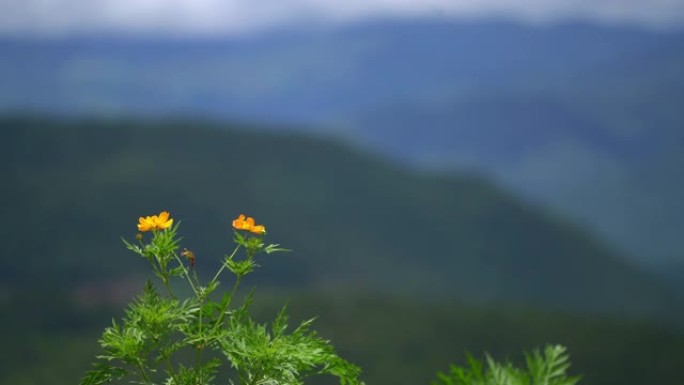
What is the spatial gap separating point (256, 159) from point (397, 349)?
441 inches

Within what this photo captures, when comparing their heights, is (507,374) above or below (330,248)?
below

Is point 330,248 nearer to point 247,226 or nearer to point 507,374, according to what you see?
point 247,226

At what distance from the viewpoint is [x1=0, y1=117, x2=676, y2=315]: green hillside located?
96.1 ft

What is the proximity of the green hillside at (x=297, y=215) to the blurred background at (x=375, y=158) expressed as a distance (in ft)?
0.19

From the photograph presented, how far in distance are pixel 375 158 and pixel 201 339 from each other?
103ft

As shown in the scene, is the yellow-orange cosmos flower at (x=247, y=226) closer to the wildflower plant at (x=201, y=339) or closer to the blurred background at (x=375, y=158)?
the wildflower plant at (x=201, y=339)

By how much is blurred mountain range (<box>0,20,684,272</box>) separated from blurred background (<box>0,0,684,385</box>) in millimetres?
58

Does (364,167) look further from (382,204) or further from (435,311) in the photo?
(435,311)

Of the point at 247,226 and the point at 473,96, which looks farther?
the point at 473,96

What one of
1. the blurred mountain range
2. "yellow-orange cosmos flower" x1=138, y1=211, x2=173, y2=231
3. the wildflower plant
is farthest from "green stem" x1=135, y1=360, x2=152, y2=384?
the blurred mountain range

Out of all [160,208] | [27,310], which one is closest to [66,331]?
[27,310]

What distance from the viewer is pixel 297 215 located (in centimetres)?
3259

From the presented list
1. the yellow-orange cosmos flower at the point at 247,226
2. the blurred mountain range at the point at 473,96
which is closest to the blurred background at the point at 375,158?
the blurred mountain range at the point at 473,96

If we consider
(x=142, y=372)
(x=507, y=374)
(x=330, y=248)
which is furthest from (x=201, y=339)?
(x=330, y=248)
